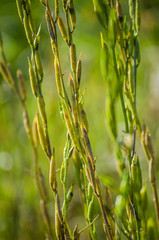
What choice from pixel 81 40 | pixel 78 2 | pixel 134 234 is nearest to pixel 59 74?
pixel 134 234

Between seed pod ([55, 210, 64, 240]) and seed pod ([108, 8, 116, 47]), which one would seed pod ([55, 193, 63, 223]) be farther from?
seed pod ([108, 8, 116, 47])

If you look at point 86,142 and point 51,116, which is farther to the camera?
point 51,116

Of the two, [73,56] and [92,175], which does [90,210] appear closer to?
[92,175]

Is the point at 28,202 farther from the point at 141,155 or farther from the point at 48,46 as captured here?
the point at 48,46

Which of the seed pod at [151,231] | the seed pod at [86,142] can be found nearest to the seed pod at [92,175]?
the seed pod at [86,142]

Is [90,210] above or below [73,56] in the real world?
below

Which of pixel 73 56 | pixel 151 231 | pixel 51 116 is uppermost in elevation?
pixel 51 116

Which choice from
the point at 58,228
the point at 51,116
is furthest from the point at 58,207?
the point at 51,116

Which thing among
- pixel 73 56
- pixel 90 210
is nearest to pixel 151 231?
pixel 90 210

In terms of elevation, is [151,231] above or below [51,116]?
below

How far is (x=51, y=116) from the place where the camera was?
1104 mm

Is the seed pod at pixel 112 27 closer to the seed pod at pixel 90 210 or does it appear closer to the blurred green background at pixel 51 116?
the blurred green background at pixel 51 116

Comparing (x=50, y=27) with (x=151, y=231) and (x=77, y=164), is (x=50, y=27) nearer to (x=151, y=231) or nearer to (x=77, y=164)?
(x=77, y=164)

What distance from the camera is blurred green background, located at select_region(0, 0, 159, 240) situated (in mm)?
882
